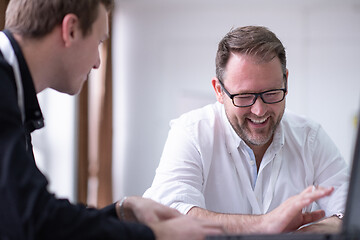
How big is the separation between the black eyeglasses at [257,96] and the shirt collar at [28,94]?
32.1 inches

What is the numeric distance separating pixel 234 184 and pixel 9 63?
3.39 ft

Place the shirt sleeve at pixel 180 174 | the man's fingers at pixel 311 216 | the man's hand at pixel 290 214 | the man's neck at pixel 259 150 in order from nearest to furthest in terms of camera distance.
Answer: the man's hand at pixel 290 214, the man's fingers at pixel 311 216, the shirt sleeve at pixel 180 174, the man's neck at pixel 259 150

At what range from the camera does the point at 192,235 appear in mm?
890

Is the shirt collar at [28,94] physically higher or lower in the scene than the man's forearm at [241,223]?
higher

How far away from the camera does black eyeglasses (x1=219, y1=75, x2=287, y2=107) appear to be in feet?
5.36

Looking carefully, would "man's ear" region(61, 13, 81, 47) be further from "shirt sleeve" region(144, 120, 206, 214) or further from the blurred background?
the blurred background

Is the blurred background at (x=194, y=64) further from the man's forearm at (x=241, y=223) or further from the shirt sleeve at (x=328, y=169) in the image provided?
the man's forearm at (x=241, y=223)

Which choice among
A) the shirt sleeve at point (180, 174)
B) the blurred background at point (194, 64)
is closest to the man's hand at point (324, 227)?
the shirt sleeve at point (180, 174)

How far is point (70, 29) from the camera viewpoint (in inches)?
39.7

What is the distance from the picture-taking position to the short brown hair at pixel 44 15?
100 cm

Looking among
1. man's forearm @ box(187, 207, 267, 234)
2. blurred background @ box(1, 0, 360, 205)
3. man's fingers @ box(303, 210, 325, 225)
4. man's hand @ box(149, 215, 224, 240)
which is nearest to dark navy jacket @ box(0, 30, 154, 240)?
man's hand @ box(149, 215, 224, 240)

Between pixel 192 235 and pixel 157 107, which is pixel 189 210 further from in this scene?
pixel 157 107

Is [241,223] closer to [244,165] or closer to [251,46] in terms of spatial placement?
[244,165]

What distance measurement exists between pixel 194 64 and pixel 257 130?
333cm
